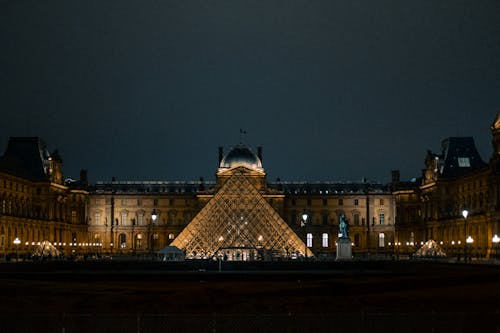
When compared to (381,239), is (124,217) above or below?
above

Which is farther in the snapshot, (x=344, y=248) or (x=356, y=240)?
(x=356, y=240)

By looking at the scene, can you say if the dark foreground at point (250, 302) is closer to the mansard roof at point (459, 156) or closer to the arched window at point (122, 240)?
the mansard roof at point (459, 156)

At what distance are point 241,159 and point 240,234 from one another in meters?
53.0

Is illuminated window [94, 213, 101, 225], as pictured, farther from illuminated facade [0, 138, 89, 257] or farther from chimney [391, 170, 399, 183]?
chimney [391, 170, 399, 183]

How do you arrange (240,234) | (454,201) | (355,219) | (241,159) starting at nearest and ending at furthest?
1. (240,234)
2. (454,201)
3. (241,159)
4. (355,219)

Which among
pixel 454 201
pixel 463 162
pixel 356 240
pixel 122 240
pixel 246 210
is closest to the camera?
pixel 246 210

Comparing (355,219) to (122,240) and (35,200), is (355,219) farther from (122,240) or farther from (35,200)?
(35,200)

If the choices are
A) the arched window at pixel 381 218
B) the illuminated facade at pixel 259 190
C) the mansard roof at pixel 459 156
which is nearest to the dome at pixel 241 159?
the illuminated facade at pixel 259 190

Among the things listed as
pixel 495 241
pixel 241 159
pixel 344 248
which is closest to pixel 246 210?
pixel 344 248

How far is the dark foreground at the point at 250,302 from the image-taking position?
59.0 feet

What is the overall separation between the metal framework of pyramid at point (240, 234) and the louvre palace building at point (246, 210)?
8 centimetres

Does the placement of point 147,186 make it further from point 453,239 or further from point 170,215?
point 453,239

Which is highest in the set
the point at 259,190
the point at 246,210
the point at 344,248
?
the point at 259,190

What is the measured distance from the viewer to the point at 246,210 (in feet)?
207
